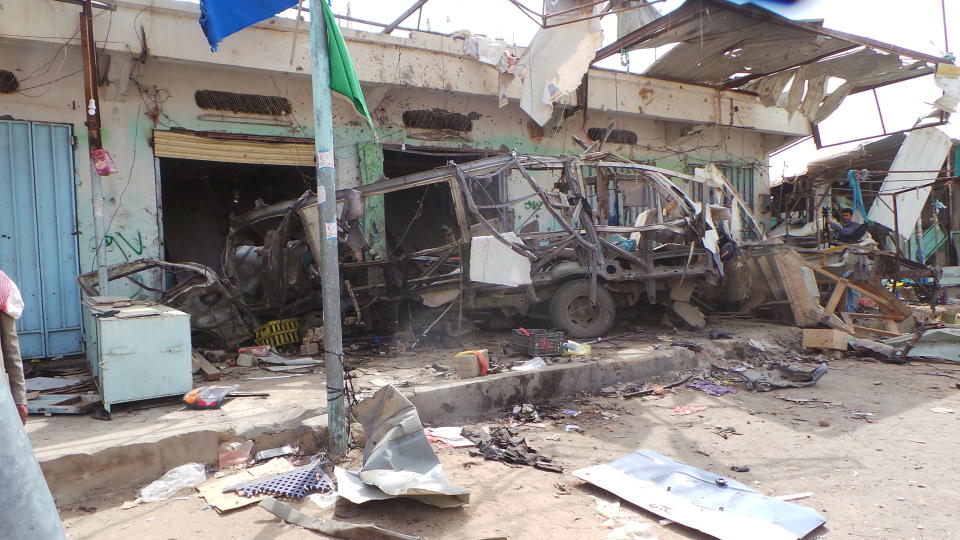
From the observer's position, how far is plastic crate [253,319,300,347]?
6184 mm

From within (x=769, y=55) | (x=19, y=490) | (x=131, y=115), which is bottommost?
(x=19, y=490)

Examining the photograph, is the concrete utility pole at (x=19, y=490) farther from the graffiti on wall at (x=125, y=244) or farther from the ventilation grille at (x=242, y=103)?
the ventilation grille at (x=242, y=103)

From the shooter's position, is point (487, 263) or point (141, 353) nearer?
point (141, 353)

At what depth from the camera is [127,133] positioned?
6570mm

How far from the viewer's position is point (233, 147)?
7211 mm

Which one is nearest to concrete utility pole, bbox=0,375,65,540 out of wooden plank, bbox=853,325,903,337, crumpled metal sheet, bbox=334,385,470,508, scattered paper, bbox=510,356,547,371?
crumpled metal sheet, bbox=334,385,470,508

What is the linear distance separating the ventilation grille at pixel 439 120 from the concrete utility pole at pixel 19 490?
745cm

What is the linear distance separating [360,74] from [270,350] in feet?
12.5

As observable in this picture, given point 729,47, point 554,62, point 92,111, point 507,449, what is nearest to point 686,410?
point 507,449

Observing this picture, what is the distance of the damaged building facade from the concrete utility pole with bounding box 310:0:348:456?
2208 mm

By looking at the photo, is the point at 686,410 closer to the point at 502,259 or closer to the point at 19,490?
the point at 502,259

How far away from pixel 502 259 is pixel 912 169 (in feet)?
38.8

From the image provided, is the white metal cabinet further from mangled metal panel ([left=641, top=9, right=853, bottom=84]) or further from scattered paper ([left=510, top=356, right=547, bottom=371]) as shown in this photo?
mangled metal panel ([left=641, top=9, right=853, bottom=84])

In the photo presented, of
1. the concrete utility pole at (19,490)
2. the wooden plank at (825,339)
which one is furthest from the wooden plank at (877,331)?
the concrete utility pole at (19,490)
